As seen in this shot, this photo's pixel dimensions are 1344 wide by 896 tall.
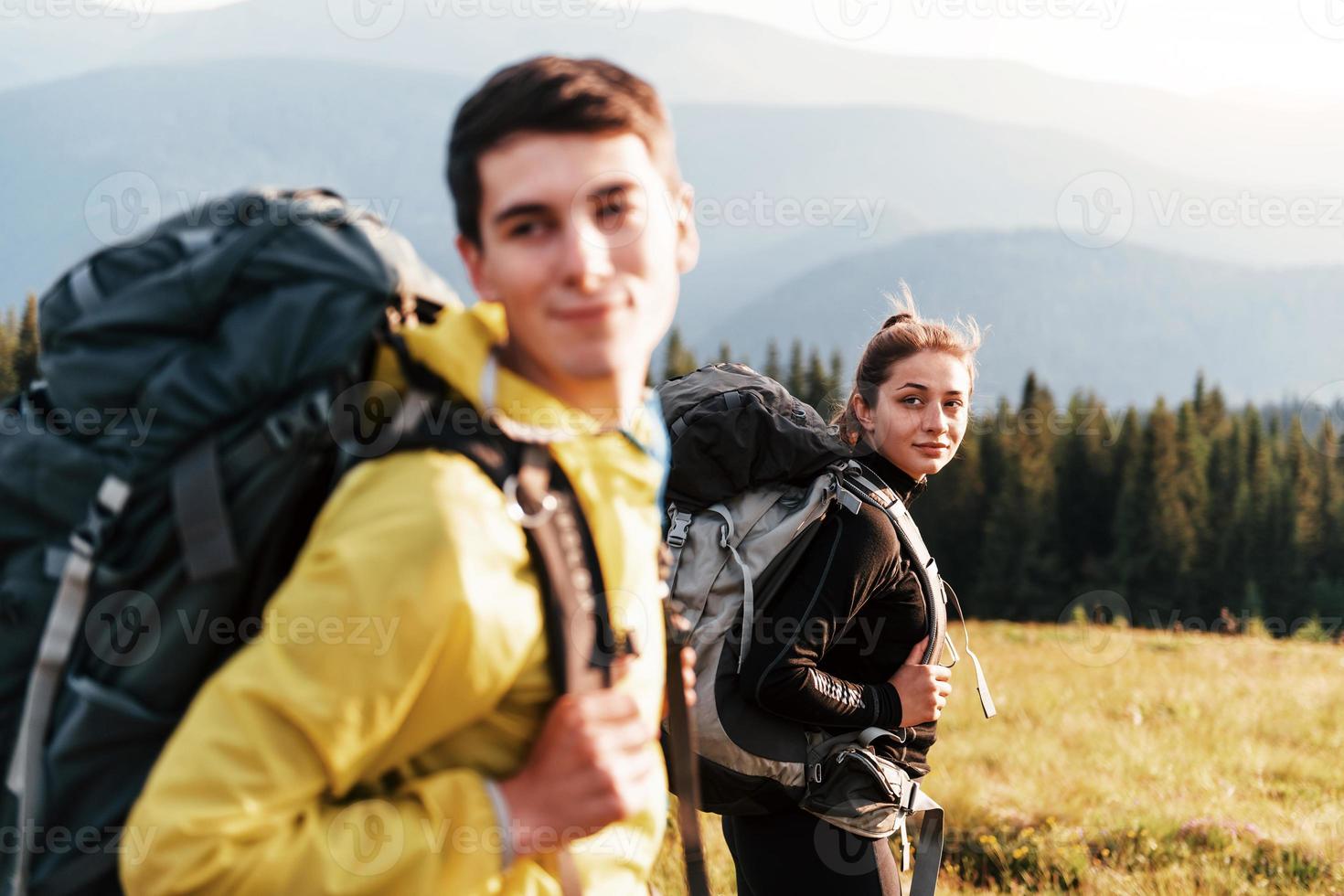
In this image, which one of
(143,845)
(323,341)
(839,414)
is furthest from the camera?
(839,414)

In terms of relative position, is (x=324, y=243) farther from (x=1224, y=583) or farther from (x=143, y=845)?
(x=1224, y=583)

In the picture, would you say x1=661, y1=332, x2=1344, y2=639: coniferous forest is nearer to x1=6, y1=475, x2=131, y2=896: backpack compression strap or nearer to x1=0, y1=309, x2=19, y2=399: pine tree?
x1=0, y1=309, x2=19, y2=399: pine tree

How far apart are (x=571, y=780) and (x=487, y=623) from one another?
30 cm

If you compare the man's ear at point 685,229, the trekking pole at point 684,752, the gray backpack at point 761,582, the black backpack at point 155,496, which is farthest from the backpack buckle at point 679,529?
the black backpack at point 155,496

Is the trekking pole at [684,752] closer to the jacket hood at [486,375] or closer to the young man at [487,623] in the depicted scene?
the young man at [487,623]

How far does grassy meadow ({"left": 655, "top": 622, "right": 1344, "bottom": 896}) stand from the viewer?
6090mm

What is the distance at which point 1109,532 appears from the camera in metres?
72.7

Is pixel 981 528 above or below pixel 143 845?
below

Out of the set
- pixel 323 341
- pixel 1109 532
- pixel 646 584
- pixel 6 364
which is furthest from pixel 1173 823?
pixel 1109 532

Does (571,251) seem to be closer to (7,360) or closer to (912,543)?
(912,543)

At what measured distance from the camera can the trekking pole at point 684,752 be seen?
89.6 inches

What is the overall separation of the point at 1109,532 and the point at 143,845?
76843 millimetres

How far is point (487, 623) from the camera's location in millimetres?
1530

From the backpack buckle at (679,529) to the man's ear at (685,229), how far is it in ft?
5.72
